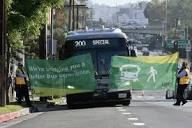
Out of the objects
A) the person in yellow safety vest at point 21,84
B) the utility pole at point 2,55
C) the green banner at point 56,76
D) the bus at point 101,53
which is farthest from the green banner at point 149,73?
the utility pole at point 2,55

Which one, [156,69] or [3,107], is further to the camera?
[156,69]

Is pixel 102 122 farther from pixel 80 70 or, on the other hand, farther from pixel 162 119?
pixel 80 70

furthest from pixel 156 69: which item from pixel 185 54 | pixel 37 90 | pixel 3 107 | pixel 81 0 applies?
pixel 185 54

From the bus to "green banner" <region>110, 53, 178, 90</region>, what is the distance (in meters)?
0.69

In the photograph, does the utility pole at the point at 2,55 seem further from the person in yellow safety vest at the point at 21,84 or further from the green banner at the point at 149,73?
the green banner at the point at 149,73

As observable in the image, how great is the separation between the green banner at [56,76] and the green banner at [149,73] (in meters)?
1.84

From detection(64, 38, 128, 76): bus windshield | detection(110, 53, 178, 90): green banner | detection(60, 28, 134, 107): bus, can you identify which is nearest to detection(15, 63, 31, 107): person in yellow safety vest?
detection(60, 28, 134, 107): bus

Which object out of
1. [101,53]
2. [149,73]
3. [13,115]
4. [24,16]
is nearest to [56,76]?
[101,53]

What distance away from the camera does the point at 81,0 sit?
108 meters

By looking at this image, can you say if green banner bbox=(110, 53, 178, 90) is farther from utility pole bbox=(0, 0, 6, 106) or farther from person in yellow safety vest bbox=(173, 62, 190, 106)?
utility pole bbox=(0, 0, 6, 106)

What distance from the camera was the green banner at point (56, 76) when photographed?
1141 inches

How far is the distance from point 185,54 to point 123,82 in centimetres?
9806

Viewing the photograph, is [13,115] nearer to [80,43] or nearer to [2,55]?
[2,55]

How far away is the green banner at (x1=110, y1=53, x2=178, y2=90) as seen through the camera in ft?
94.8
